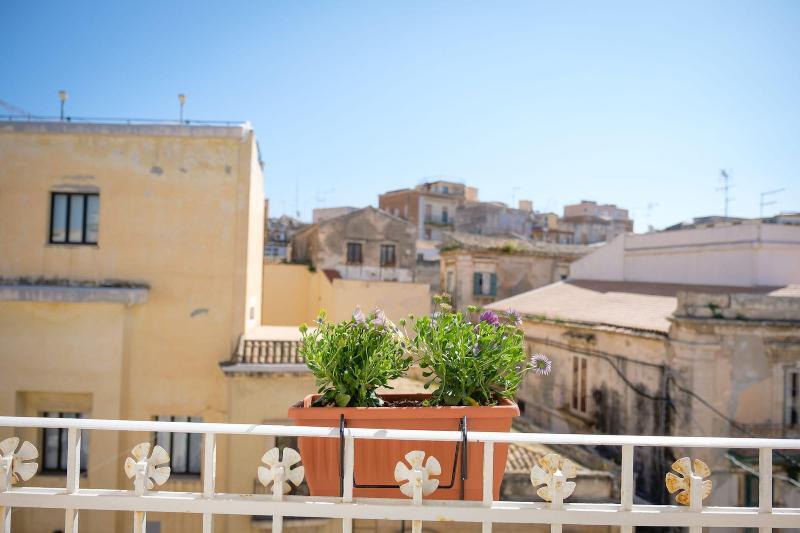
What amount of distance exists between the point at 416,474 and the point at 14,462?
5.01 feet

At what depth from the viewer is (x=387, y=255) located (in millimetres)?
24875

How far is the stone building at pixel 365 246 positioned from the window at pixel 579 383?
9.88 metres

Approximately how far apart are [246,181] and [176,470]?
5383 millimetres

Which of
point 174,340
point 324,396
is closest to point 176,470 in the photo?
point 174,340

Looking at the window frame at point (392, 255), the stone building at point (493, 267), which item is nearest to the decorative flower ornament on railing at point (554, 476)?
the window frame at point (392, 255)

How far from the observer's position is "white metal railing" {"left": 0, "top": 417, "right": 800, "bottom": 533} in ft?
6.26

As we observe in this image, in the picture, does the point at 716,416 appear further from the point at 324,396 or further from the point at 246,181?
the point at 324,396

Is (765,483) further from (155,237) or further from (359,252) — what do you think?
(359,252)

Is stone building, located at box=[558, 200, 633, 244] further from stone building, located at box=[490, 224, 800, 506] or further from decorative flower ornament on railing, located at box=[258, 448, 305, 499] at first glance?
decorative flower ornament on railing, located at box=[258, 448, 305, 499]

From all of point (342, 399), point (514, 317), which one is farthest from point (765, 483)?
point (342, 399)

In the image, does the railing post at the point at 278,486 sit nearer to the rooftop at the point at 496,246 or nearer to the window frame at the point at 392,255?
the window frame at the point at 392,255

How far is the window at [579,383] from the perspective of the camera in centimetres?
1602

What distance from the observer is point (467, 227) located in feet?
142

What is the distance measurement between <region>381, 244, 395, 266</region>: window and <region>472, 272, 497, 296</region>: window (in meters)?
5.11
